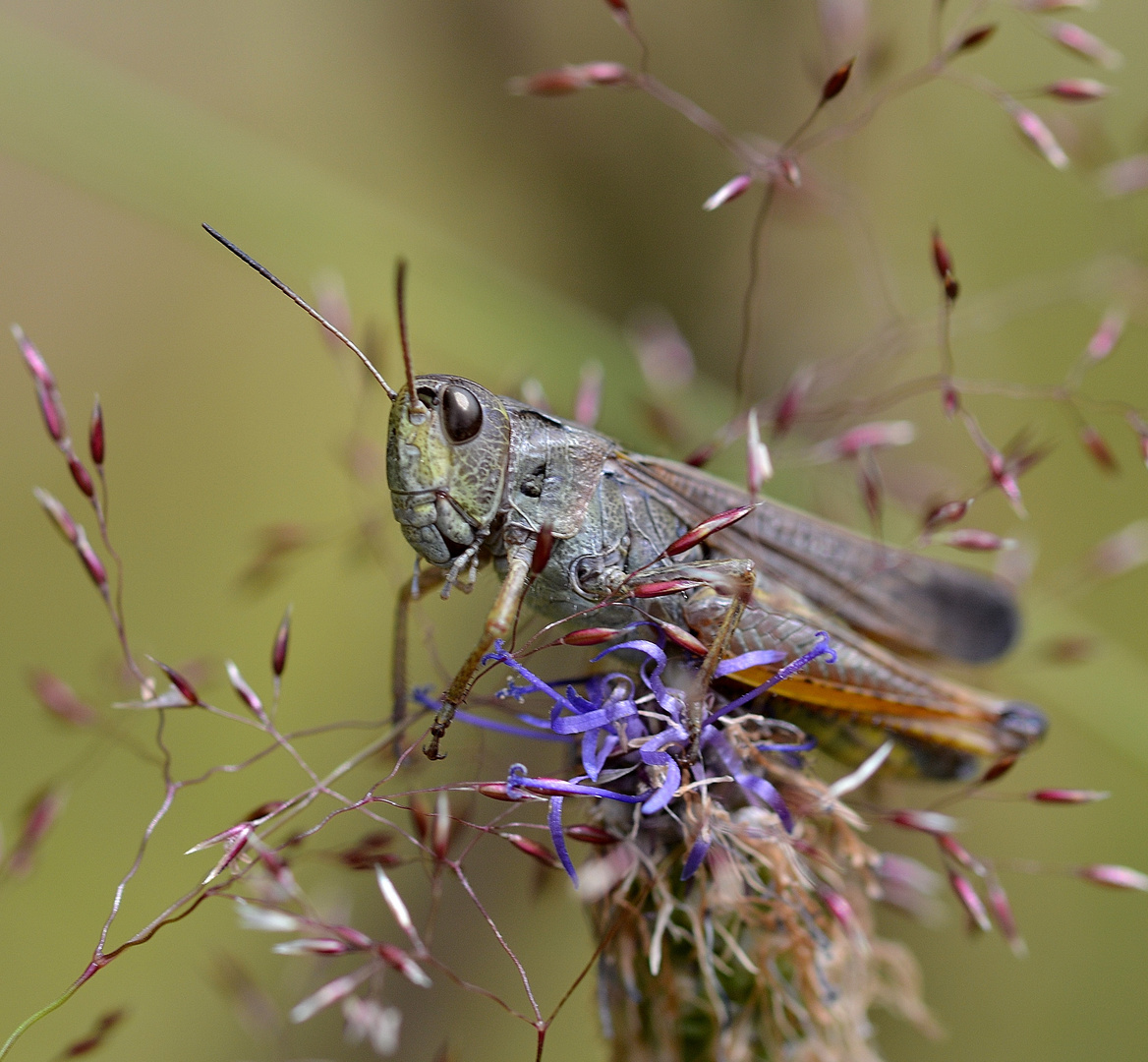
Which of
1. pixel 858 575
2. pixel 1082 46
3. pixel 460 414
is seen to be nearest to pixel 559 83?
pixel 460 414

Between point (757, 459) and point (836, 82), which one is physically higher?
point (836, 82)

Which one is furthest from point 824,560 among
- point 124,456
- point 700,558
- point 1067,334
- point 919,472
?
point 124,456

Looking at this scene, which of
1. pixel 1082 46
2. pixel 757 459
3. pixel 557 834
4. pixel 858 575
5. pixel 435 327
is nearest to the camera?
pixel 557 834

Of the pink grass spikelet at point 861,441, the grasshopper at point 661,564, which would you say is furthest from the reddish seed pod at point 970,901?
the pink grass spikelet at point 861,441

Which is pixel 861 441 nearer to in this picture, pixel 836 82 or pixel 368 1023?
pixel 836 82

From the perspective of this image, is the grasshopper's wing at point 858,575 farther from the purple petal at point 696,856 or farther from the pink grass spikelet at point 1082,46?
the pink grass spikelet at point 1082,46

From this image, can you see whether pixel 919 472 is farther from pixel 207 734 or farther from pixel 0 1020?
pixel 0 1020

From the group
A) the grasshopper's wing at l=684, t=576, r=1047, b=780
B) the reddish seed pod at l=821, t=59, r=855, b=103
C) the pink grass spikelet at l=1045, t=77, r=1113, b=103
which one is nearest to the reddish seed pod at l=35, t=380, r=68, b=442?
the grasshopper's wing at l=684, t=576, r=1047, b=780
